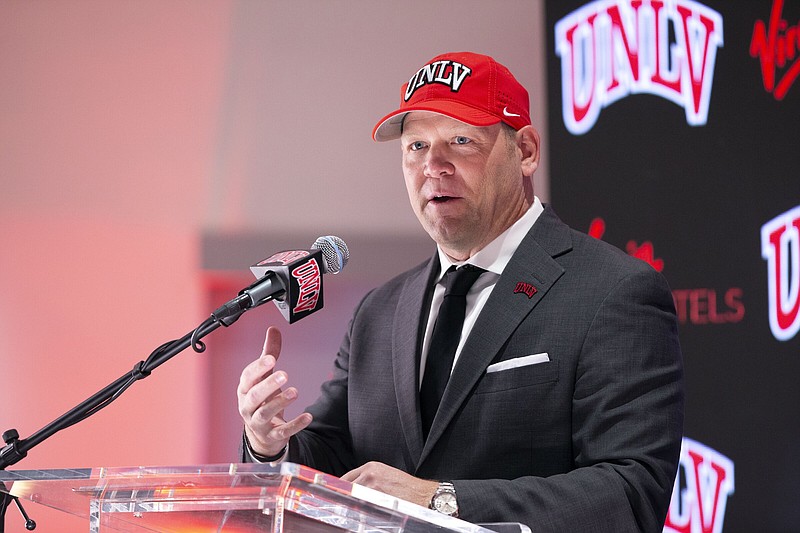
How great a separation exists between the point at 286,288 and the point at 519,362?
1.85 ft

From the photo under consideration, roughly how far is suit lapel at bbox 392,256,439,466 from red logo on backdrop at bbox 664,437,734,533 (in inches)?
70.2

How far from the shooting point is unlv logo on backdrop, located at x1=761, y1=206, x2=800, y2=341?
3303 millimetres

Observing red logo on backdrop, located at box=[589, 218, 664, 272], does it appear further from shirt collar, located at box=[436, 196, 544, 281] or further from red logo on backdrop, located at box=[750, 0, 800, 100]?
shirt collar, located at box=[436, 196, 544, 281]

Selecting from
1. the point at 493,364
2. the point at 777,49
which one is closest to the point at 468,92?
the point at 493,364

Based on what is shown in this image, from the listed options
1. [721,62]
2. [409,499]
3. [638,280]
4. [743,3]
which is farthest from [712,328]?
[409,499]

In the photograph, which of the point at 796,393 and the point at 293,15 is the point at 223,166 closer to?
the point at 293,15

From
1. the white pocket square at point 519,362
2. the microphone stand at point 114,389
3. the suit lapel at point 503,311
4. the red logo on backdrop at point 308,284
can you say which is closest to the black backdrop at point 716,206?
the suit lapel at point 503,311

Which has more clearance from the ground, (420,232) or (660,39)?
(660,39)

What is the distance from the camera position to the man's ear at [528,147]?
76.0 inches

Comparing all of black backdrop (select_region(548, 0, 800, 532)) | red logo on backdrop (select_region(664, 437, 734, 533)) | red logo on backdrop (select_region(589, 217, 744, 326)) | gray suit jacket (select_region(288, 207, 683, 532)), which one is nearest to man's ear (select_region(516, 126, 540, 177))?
gray suit jacket (select_region(288, 207, 683, 532))

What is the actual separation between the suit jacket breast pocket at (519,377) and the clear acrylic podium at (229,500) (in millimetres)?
617

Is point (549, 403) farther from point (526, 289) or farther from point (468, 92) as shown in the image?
point (468, 92)

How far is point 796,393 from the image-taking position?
3.28 meters

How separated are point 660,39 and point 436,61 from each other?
202 centimetres
